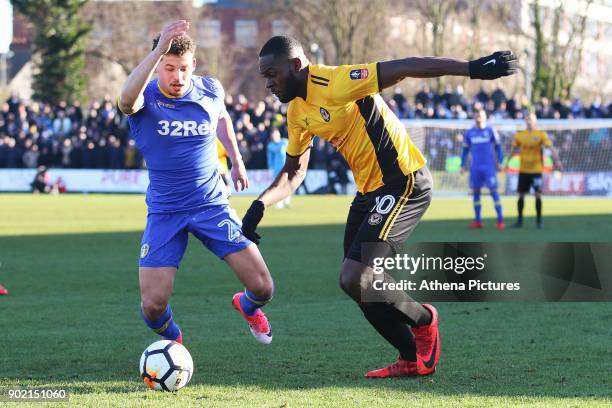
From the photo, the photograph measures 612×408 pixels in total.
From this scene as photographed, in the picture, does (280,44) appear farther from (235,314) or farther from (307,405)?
(235,314)

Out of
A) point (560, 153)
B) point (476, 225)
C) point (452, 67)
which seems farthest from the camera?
point (560, 153)

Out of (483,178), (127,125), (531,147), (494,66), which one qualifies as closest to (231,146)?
(494,66)

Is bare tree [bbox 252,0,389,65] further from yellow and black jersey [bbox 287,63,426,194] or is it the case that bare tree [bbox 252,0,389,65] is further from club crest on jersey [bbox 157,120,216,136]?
yellow and black jersey [bbox 287,63,426,194]

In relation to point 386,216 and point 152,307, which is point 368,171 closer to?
point 386,216

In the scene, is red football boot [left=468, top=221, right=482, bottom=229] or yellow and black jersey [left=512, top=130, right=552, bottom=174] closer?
red football boot [left=468, top=221, right=482, bottom=229]

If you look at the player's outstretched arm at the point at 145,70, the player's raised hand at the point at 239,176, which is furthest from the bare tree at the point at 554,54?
the player's outstretched arm at the point at 145,70

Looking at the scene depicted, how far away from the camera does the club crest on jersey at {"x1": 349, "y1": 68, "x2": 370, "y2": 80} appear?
682cm

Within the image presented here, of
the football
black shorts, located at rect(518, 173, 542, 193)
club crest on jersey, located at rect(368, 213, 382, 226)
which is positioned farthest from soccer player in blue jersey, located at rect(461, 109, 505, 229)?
the football

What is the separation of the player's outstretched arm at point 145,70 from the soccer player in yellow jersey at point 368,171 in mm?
601

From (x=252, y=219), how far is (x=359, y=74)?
1194mm

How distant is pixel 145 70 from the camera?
697 cm

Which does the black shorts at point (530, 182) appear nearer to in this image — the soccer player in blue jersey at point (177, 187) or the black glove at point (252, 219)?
the soccer player in blue jersey at point (177, 187)

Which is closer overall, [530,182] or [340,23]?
[530,182]

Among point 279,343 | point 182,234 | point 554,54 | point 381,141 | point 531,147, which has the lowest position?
point 554,54
